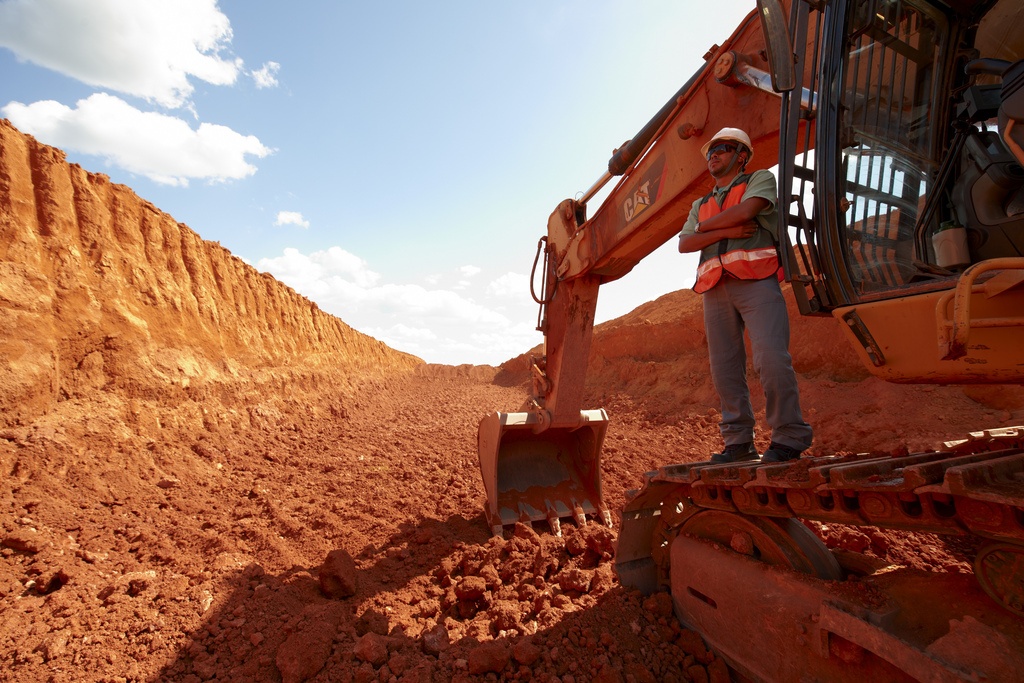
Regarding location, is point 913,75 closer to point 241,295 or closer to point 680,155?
point 680,155

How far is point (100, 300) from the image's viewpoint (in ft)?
20.4

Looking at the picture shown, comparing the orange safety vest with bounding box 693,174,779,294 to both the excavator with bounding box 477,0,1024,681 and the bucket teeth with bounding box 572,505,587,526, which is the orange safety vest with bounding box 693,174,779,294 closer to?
the excavator with bounding box 477,0,1024,681

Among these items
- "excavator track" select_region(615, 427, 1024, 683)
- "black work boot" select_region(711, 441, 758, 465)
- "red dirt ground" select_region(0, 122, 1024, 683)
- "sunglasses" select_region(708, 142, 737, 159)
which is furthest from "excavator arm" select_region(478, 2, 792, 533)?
"excavator track" select_region(615, 427, 1024, 683)

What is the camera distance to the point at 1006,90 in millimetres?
1740

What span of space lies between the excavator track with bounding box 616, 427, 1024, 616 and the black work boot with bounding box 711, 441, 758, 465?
0.26 meters

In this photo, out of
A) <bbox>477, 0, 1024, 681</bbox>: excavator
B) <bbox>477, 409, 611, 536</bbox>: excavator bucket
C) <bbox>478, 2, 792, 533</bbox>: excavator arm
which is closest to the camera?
<bbox>477, 0, 1024, 681</bbox>: excavator

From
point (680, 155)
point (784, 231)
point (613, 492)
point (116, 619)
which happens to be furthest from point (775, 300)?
point (116, 619)

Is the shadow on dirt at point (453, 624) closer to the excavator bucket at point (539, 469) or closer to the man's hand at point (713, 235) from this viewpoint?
the excavator bucket at point (539, 469)

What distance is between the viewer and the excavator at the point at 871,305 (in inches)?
61.2

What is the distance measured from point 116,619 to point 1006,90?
14.4 feet

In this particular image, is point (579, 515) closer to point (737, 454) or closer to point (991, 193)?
point (737, 454)

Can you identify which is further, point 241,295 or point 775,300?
point 241,295

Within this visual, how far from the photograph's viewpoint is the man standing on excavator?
2.43 m

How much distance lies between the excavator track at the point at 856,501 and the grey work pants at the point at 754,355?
277 mm
